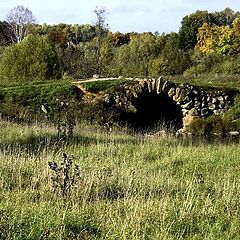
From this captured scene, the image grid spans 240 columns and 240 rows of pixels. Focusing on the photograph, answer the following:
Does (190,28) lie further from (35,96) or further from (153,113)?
(35,96)

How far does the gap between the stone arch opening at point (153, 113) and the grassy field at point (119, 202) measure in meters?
13.7

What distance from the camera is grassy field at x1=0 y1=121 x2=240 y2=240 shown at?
522cm

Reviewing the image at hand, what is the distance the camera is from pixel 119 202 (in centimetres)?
621

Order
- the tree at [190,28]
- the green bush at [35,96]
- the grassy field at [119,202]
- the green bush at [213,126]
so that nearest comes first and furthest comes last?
the grassy field at [119,202], the green bush at [35,96], the green bush at [213,126], the tree at [190,28]

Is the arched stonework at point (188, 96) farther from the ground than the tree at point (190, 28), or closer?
closer

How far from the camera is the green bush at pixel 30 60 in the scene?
31.3m

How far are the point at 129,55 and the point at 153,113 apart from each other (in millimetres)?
19968

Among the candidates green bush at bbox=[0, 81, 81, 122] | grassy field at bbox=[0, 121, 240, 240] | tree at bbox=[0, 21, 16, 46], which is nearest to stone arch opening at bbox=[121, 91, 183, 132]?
green bush at bbox=[0, 81, 81, 122]

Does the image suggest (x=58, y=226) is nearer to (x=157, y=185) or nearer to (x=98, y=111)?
(x=157, y=185)

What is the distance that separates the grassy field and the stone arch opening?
13.7 metres

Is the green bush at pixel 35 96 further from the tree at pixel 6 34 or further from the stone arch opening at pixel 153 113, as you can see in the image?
the tree at pixel 6 34

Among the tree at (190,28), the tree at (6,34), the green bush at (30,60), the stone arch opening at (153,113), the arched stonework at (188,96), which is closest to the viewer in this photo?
the stone arch opening at (153,113)

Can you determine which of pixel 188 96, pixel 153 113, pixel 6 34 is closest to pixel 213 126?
pixel 188 96

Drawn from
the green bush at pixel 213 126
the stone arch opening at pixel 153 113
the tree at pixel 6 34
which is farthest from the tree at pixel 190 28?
the green bush at pixel 213 126
